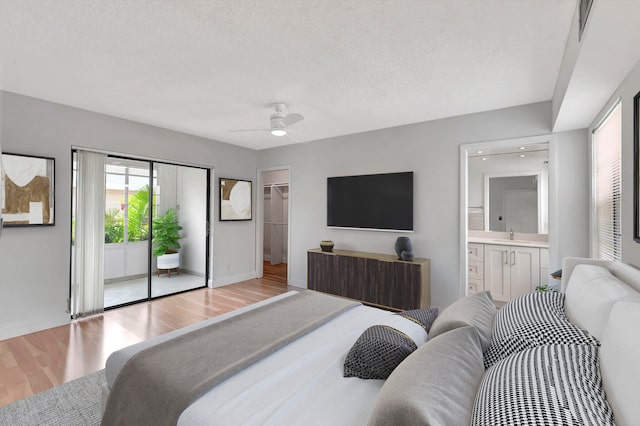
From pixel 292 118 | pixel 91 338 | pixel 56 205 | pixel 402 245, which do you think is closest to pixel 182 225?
pixel 56 205

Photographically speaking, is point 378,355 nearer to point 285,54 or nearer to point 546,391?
point 546,391

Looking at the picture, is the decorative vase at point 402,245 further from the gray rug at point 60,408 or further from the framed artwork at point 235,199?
the gray rug at point 60,408

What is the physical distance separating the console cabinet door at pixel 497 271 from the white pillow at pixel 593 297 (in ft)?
9.47

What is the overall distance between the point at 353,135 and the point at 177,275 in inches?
146

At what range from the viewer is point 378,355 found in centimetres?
133

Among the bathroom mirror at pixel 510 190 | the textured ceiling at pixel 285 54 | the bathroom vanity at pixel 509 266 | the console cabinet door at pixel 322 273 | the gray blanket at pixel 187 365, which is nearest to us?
the gray blanket at pixel 187 365

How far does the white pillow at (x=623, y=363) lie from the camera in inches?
25.8

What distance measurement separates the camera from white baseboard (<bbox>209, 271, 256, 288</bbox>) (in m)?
5.16

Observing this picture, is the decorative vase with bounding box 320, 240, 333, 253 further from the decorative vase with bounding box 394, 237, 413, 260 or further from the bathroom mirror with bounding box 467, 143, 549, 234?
the bathroom mirror with bounding box 467, 143, 549, 234

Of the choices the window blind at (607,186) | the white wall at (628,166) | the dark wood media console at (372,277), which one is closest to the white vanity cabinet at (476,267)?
the dark wood media console at (372,277)

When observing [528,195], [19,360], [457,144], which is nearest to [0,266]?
[19,360]

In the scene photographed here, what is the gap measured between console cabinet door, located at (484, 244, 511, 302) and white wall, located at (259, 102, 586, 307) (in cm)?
98

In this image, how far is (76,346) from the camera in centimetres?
294

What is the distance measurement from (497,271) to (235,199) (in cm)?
450
